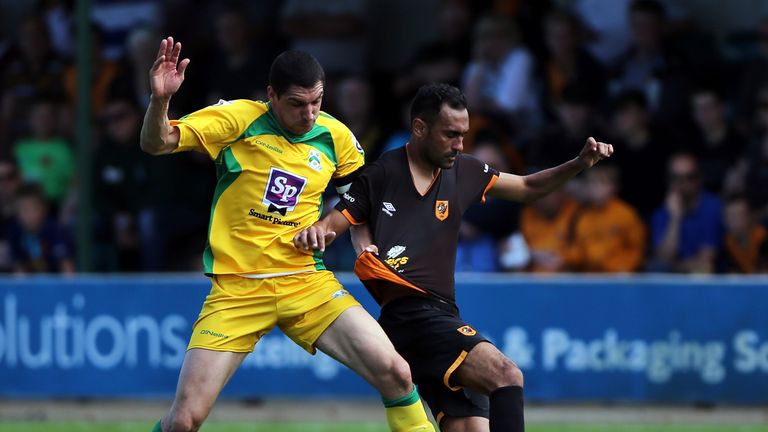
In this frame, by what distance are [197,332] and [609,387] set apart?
5.04m

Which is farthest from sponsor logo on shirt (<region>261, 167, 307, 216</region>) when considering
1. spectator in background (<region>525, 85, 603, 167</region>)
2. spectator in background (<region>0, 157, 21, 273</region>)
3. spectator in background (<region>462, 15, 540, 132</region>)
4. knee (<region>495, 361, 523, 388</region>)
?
spectator in background (<region>0, 157, 21, 273</region>)

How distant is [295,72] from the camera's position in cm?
689

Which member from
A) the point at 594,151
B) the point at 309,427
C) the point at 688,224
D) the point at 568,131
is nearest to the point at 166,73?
the point at 594,151

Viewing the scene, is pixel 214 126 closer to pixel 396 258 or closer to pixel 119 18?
pixel 396 258

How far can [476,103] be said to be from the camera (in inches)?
512

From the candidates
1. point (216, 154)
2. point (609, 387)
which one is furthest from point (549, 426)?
point (216, 154)

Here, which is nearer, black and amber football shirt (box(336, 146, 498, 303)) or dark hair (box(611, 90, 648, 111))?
black and amber football shirt (box(336, 146, 498, 303))

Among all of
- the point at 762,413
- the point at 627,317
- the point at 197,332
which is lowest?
the point at 762,413

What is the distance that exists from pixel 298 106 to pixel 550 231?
5.70m

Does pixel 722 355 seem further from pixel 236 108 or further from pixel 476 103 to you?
pixel 236 108

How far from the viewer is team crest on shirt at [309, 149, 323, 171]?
7.15m

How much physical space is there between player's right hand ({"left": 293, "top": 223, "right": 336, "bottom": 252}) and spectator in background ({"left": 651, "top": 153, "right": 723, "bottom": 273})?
5.93m

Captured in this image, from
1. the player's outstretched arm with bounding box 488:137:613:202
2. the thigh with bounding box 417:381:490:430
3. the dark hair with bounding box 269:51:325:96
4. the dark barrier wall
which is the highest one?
the dark hair with bounding box 269:51:325:96

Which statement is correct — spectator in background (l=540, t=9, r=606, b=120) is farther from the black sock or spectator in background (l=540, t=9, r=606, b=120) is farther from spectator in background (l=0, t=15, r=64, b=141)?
the black sock
